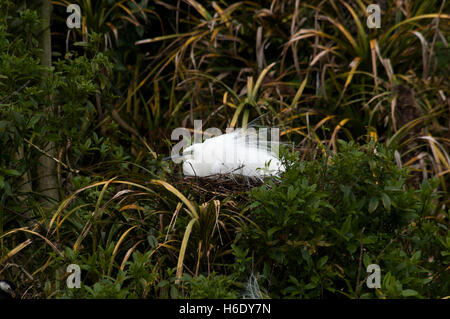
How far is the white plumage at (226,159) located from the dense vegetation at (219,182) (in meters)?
0.08

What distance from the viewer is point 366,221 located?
2.26m

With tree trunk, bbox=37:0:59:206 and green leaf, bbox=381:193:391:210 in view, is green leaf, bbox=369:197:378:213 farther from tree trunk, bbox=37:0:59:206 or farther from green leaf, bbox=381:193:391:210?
tree trunk, bbox=37:0:59:206

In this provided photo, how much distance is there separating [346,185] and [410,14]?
2.42 metres

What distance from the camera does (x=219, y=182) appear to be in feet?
8.36

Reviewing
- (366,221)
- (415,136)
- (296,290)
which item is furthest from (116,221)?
(415,136)

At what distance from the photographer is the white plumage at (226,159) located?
255 centimetres

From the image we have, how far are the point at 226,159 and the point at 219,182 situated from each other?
0.11 m

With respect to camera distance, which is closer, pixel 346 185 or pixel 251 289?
pixel 251 289

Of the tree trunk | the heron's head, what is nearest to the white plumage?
the heron's head

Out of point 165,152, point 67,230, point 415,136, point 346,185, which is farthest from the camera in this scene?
point 415,136

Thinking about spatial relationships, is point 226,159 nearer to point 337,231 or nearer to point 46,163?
point 337,231

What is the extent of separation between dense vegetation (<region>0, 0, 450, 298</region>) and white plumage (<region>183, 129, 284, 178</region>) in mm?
80

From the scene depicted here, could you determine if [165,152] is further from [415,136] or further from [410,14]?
[410,14]

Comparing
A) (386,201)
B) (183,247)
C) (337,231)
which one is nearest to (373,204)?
(386,201)
